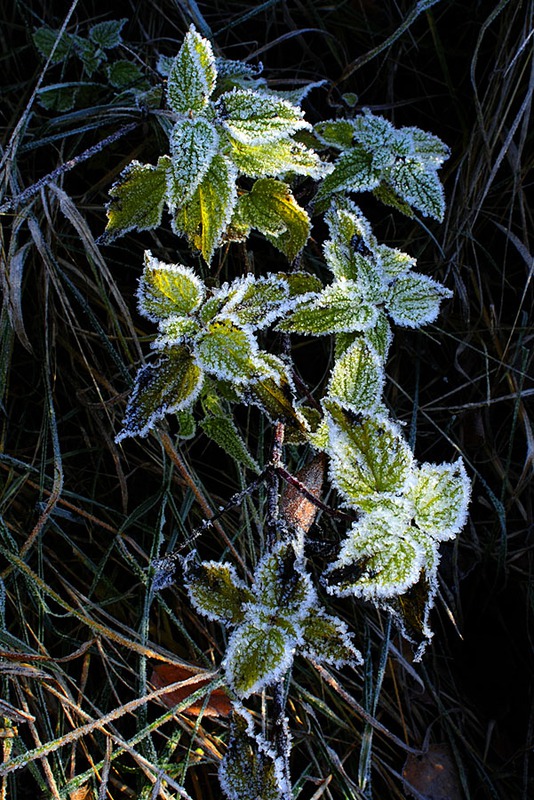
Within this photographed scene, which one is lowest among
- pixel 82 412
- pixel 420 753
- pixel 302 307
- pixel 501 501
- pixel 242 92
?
pixel 420 753

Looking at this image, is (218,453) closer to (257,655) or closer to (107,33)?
(257,655)

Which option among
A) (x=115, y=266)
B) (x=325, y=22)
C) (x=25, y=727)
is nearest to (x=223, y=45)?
(x=325, y=22)

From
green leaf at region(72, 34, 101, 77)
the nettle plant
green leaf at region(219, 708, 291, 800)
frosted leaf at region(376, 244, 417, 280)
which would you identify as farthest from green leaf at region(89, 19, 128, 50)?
green leaf at region(219, 708, 291, 800)

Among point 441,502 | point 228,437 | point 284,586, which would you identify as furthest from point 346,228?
point 284,586

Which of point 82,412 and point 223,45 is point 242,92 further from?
point 82,412

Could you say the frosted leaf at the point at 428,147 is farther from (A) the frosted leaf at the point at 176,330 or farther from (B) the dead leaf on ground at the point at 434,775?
(B) the dead leaf on ground at the point at 434,775

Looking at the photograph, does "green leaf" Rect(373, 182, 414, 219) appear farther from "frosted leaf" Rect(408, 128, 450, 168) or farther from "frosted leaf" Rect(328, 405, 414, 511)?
"frosted leaf" Rect(328, 405, 414, 511)

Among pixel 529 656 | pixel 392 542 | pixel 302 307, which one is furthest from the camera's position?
pixel 529 656

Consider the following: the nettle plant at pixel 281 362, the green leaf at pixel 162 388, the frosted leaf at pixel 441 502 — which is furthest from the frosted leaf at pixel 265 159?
the frosted leaf at pixel 441 502
